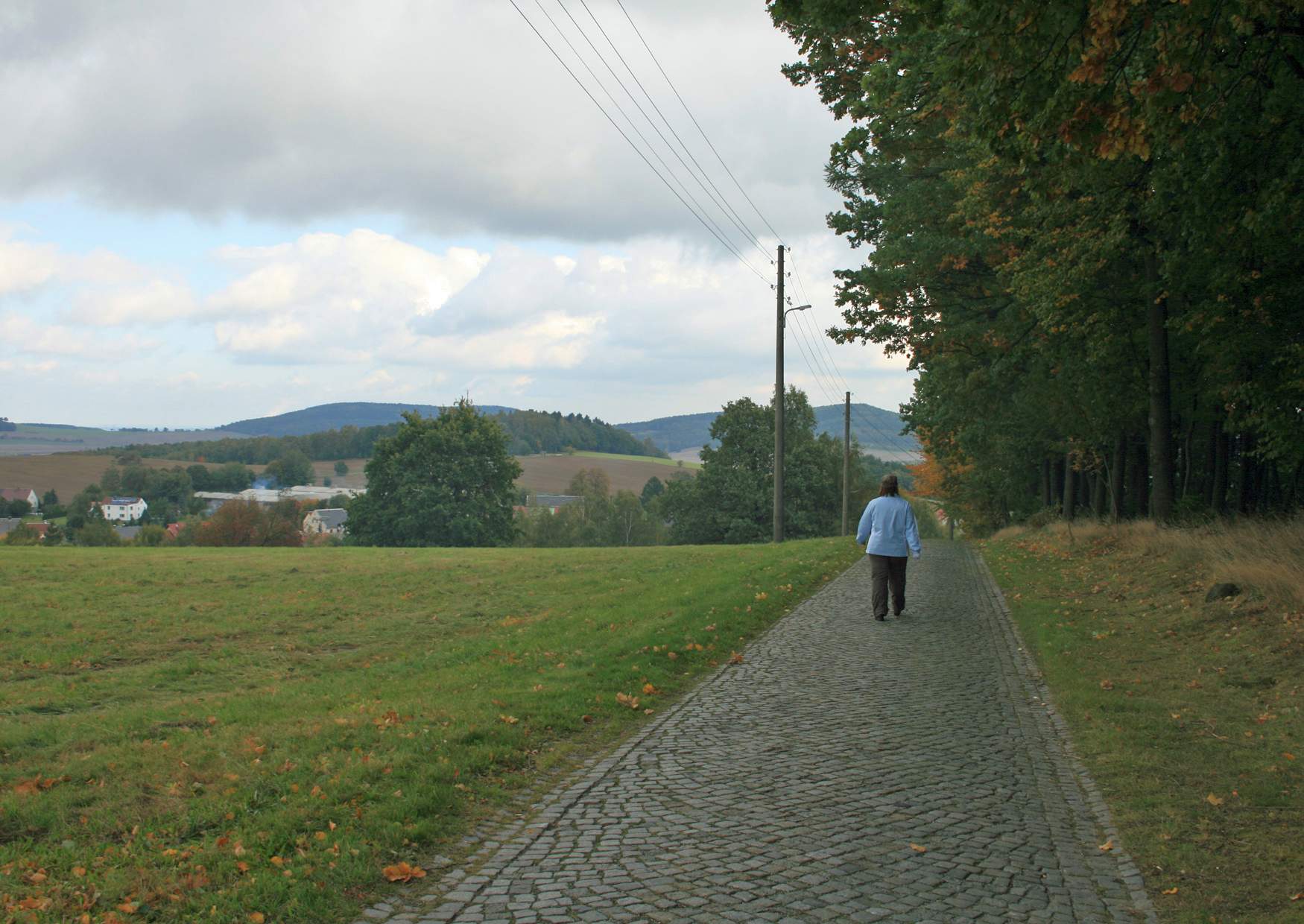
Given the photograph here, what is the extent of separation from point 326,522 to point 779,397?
→ 213ft

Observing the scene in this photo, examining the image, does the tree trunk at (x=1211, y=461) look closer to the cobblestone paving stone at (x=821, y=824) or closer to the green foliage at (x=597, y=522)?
the cobblestone paving stone at (x=821, y=824)

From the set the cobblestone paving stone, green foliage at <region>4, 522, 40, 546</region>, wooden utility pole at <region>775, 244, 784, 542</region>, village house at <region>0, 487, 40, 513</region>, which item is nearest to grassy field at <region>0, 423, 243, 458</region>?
village house at <region>0, 487, 40, 513</region>

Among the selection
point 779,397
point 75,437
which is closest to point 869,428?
point 779,397

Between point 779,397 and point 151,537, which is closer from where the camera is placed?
point 779,397

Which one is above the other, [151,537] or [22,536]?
[22,536]

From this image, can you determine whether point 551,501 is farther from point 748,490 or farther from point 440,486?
point 440,486

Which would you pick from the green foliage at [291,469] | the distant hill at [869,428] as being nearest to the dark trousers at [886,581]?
the distant hill at [869,428]

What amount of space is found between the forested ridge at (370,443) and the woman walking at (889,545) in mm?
52659

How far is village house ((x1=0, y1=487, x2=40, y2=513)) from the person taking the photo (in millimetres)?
67500

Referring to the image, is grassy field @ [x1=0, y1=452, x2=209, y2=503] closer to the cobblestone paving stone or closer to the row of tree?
the row of tree

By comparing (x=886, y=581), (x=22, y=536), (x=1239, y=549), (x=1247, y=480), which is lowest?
(x=22, y=536)

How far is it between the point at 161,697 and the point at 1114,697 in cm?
976

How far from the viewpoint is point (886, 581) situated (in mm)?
13938

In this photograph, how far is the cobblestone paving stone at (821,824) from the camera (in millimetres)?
4547
